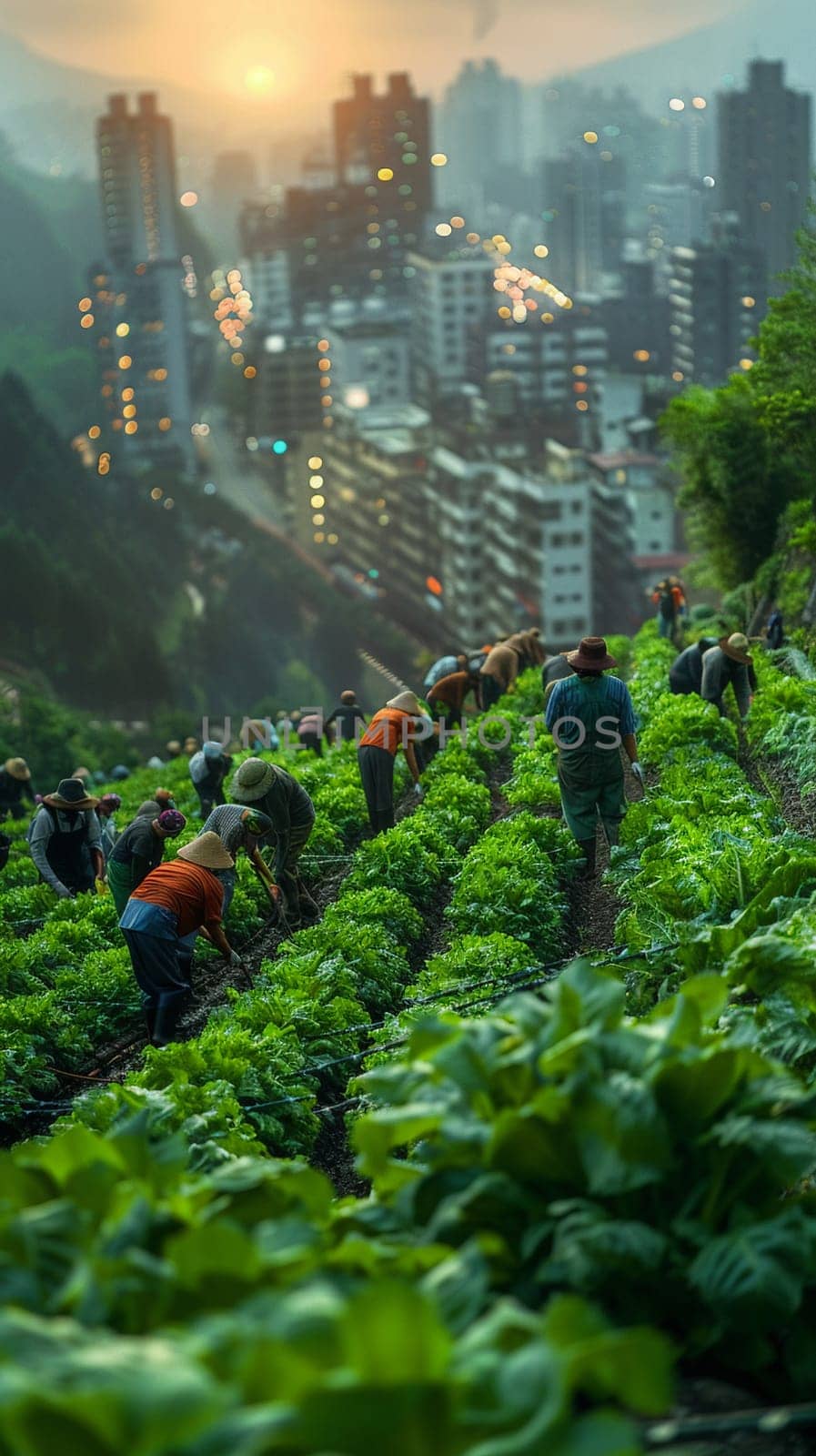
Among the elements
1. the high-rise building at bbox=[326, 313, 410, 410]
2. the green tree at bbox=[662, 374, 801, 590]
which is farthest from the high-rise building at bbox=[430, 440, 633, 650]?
the green tree at bbox=[662, 374, 801, 590]

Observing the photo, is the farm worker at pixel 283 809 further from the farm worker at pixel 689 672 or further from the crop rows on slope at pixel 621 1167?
the crop rows on slope at pixel 621 1167

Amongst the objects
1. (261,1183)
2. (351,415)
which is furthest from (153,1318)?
(351,415)

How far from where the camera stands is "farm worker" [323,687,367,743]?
2350 cm

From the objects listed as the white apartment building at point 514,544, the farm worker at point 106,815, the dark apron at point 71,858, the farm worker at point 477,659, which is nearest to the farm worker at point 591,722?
the dark apron at point 71,858

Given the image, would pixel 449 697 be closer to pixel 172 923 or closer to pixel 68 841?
pixel 68 841

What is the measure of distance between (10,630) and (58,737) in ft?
124

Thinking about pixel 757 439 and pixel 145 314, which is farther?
pixel 145 314

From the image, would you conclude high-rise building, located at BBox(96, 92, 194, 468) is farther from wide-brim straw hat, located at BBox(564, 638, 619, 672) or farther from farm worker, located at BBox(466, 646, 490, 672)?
wide-brim straw hat, located at BBox(564, 638, 619, 672)

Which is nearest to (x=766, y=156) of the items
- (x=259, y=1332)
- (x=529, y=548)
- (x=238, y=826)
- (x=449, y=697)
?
(x=529, y=548)

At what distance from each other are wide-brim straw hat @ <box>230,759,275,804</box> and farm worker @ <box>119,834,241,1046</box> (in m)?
2.14

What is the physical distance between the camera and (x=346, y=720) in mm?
23938

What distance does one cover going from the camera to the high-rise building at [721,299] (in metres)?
160

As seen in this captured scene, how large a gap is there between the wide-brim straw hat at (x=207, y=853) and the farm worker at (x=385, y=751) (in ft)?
16.3

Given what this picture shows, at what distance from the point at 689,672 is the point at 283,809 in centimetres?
799
